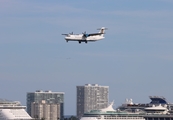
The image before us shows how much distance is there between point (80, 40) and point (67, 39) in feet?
6.08

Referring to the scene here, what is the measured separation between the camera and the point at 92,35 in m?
129

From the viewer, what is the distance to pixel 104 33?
13175 centimetres

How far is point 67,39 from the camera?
126m

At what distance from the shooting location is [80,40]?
126375 millimetres

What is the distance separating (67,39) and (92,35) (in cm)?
460

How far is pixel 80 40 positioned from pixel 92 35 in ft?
10.2

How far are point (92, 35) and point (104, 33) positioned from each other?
3389 millimetres

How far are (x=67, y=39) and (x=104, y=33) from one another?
789 cm
